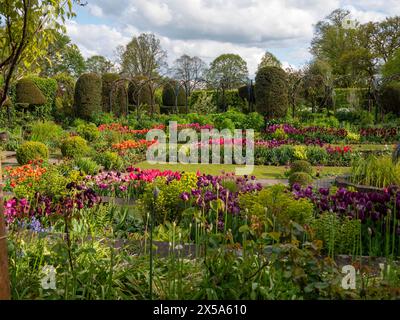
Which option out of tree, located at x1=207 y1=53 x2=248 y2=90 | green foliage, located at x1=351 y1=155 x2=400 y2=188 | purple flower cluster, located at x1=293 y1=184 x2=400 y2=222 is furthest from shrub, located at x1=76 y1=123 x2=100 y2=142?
tree, located at x1=207 y1=53 x2=248 y2=90

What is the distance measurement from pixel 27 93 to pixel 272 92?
10.8m

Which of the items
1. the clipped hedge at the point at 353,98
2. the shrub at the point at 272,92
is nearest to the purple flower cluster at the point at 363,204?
the shrub at the point at 272,92

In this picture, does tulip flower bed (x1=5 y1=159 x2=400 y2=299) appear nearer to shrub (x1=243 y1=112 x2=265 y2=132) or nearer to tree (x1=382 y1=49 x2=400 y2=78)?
shrub (x1=243 y1=112 x2=265 y2=132)

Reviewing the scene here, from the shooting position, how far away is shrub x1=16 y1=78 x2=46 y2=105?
833 inches

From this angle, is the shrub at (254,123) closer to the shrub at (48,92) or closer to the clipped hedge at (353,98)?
the clipped hedge at (353,98)

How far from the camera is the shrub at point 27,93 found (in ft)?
69.4

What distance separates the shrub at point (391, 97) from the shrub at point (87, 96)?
44.9ft

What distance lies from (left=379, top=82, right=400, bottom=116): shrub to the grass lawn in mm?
13226

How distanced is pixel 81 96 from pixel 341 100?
16109mm

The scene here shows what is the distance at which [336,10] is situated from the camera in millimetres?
47031

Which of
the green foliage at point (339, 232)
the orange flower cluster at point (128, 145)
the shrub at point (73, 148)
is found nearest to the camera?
the green foliage at point (339, 232)

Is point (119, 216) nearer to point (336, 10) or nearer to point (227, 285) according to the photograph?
point (227, 285)

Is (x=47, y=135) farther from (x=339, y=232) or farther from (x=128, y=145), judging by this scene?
(x=339, y=232)
